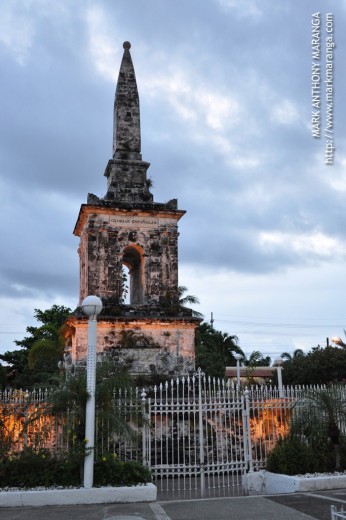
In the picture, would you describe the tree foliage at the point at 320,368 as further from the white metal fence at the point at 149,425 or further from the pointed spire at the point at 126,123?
the white metal fence at the point at 149,425

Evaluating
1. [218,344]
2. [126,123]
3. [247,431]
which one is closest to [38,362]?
[126,123]

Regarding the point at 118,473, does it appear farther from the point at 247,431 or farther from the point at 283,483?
the point at 283,483

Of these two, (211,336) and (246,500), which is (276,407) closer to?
(246,500)

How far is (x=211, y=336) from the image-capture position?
47.4 m

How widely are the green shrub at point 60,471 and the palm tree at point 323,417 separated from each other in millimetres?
3865

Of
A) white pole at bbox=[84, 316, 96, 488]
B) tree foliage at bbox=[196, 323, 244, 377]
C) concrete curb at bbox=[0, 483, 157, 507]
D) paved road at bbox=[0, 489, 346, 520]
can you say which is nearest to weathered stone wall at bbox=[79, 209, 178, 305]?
white pole at bbox=[84, 316, 96, 488]

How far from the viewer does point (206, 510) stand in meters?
9.61

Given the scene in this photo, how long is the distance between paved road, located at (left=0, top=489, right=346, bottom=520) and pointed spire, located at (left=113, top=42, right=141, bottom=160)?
11890 mm

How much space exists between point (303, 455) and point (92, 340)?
5.23 m

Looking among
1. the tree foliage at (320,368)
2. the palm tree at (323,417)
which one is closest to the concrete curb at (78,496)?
the palm tree at (323,417)

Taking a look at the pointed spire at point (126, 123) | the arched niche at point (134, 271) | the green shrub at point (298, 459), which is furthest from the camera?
the pointed spire at point (126, 123)

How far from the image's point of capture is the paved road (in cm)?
901

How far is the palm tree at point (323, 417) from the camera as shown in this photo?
41.0 ft

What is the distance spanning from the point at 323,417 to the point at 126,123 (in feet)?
37.5
